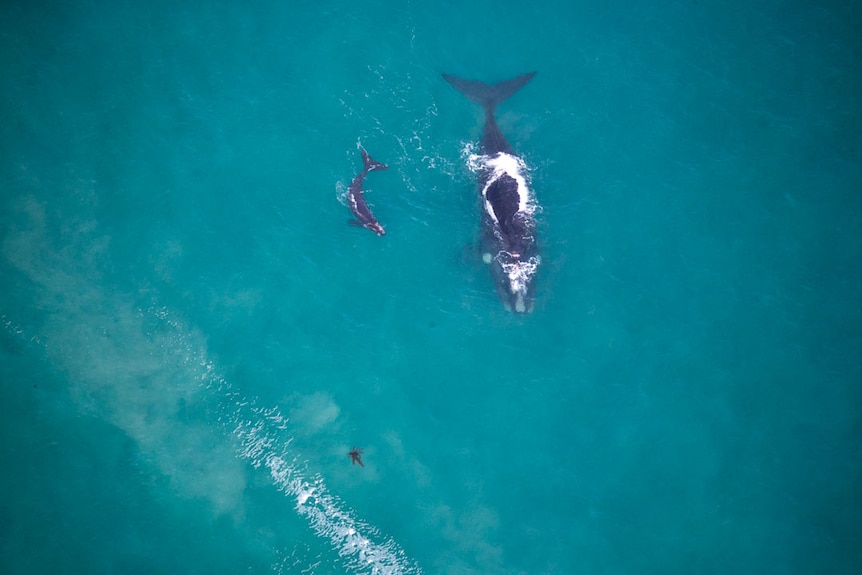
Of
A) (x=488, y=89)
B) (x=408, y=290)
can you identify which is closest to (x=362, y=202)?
(x=408, y=290)

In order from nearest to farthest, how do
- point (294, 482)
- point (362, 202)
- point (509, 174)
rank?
1. point (362, 202)
2. point (509, 174)
3. point (294, 482)

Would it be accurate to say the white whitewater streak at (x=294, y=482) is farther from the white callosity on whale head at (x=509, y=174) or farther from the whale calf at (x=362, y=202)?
the white callosity on whale head at (x=509, y=174)

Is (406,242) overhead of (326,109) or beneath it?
beneath

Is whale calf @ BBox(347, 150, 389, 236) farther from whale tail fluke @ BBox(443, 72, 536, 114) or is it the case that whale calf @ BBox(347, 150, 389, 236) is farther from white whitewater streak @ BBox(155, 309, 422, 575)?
white whitewater streak @ BBox(155, 309, 422, 575)

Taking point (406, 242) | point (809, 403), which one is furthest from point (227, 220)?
point (809, 403)

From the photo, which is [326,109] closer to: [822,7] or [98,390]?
[98,390]

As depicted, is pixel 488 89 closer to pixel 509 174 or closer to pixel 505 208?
pixel 509 174
